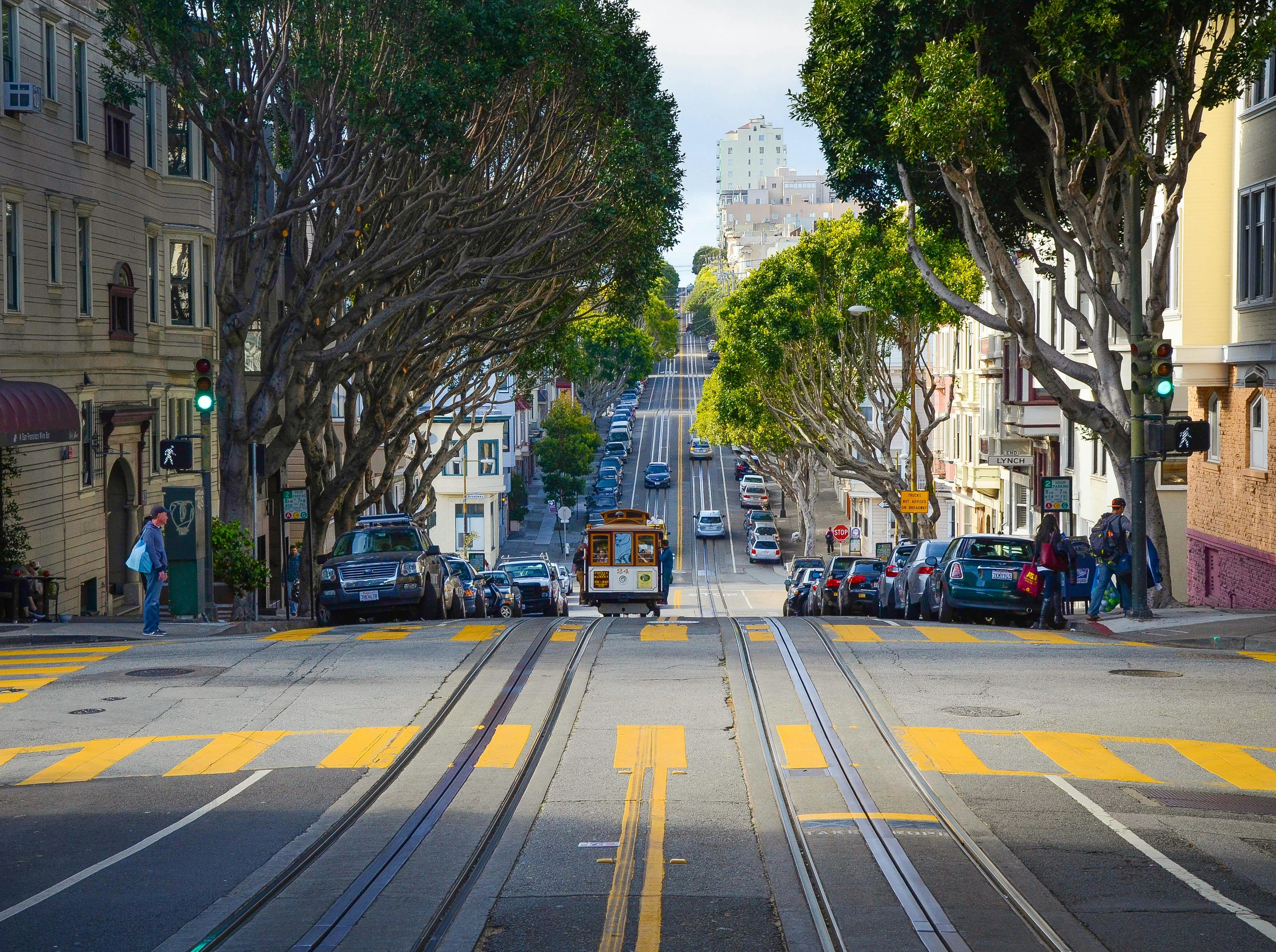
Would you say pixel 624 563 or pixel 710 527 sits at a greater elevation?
pixel 624 563

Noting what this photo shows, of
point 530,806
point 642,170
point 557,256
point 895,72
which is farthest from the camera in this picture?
point 557,256

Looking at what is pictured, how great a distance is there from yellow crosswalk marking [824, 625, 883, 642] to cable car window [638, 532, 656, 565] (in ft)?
40.3

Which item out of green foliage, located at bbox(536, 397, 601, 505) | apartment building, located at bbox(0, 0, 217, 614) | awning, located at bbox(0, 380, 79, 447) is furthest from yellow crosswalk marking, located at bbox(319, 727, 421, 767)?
green foliage, located at bbox(536, 397, 601, 505)

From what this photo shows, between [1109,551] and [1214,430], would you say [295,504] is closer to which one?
[1109,551]

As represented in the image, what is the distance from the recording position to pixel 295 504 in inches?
1204

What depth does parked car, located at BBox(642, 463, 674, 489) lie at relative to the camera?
326 feet

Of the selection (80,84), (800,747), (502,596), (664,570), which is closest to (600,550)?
(664,570)

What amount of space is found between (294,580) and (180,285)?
7.85m

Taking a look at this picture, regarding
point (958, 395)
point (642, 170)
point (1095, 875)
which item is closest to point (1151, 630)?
point (1095, 875)

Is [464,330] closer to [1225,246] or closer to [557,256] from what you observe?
[557,256]

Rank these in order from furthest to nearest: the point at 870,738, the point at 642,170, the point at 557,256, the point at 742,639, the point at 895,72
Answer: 1. the point at 557,256
2. the point at 642,170
3. the point at 895,72
4. the point at 742,639
5. the point at 870,738

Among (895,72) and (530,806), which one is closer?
(530,806)

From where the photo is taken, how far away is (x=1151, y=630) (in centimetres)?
2123

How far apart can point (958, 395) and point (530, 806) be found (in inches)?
2036
